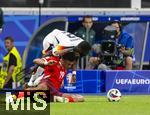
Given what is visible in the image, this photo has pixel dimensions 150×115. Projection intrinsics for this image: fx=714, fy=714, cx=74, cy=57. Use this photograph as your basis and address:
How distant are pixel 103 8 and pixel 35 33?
349 centimetres

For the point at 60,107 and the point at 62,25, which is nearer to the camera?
the point at 60,107

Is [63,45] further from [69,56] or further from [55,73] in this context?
[55,73]

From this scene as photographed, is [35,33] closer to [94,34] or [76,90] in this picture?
[94,34]

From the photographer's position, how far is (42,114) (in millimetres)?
10453

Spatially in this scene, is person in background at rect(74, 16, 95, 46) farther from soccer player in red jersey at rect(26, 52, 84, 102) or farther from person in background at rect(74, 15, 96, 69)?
soccer player in red jersey at rect(26, 52, 84, 102)

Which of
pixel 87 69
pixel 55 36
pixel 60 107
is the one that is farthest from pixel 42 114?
pixel 87 69

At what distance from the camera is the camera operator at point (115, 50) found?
67.4ft

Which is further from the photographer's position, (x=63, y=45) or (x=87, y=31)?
(x=87, y=31)

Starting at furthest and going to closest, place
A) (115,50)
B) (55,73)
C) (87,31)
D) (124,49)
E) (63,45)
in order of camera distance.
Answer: (87,31)
(115,50)
(124,49)
(55,73)
(63,45)

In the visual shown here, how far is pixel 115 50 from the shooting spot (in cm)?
2064

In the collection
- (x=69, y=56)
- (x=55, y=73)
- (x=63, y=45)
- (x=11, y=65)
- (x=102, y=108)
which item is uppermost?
(x=63, y=45)

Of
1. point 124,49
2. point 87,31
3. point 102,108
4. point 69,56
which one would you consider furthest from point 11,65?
point 102,108

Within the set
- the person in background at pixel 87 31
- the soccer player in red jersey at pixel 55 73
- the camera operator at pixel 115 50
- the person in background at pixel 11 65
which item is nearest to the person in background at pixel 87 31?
the person in background at pixel 87 31

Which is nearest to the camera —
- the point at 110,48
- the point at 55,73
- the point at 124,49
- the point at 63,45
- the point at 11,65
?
the point at 63,45
